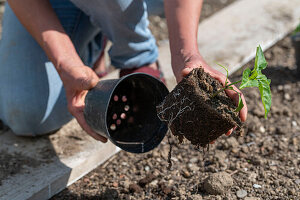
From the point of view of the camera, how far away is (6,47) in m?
2.27

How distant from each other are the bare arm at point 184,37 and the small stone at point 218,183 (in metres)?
0.46

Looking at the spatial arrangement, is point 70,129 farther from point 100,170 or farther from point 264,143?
point 264,143

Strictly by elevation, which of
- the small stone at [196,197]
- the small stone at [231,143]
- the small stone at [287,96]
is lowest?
the small stone at [287,96]

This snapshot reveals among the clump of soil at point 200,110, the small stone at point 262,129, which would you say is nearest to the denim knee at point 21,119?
the clump of soil at point 200,110

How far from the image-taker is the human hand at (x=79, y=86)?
1.70 meters

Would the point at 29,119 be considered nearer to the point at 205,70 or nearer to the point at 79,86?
the point at 79,86

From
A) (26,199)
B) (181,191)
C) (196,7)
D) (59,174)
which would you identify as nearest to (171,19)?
(196,7)

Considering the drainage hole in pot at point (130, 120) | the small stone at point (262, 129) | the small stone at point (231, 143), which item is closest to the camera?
the drainage hole in pot at point (130, 120)

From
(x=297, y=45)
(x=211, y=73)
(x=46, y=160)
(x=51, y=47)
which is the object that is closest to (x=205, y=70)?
(x=211, y=73)

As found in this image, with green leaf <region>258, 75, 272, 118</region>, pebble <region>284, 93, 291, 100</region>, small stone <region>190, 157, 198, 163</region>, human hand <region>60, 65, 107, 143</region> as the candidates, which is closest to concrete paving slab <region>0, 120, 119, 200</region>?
human hand <region>60, 65, 107, 143</region>

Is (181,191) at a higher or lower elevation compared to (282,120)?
higher

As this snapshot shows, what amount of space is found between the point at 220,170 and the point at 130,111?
21.0 inches

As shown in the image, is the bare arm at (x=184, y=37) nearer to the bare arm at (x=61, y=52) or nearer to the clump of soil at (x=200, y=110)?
the clump of soil at (x=200, y=110)

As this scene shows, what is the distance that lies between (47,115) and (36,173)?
39cm
